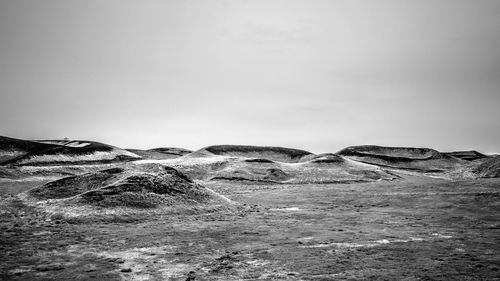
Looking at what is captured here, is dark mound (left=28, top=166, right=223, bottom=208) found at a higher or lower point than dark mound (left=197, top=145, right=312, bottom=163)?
lower

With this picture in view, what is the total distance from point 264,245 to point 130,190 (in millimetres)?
14160

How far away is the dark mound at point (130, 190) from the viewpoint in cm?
2195

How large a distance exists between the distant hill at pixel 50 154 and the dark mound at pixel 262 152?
24.4 m

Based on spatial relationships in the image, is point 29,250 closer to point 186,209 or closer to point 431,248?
point 186,209

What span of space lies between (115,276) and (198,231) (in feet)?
21.5

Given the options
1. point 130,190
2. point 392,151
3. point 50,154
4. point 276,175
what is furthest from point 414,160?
point 50,154

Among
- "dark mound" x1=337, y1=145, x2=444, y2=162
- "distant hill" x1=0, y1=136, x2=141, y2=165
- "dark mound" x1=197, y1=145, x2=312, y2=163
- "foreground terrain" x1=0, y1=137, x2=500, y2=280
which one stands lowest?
"foreground terrain" x1=0, y1=137, x2=500, y2=280

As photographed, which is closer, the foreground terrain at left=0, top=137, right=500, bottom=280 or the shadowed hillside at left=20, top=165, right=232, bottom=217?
the foreground terrain at left=0, top=137, right=500, bottom=280

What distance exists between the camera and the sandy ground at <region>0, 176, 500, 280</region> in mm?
9336

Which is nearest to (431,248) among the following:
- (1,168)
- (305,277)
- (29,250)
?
(305,277)

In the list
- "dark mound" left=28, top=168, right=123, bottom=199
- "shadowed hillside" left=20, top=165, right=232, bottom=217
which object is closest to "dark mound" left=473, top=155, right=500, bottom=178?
"shadowed hillside" left=20, top=165, right=232, bottom=217

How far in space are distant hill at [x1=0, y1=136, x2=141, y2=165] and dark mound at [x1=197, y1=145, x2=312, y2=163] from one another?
24.4 meters

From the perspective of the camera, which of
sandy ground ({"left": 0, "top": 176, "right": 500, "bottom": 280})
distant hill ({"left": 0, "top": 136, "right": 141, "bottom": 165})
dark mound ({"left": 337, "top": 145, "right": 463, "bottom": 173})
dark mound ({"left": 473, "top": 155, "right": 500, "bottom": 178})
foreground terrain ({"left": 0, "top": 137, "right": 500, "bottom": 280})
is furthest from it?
dark mound ({"left": 337, "top": 145, "right": 463, "bottom": 173})

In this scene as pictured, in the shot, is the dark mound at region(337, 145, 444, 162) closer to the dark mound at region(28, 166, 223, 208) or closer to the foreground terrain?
the foreground terrain
